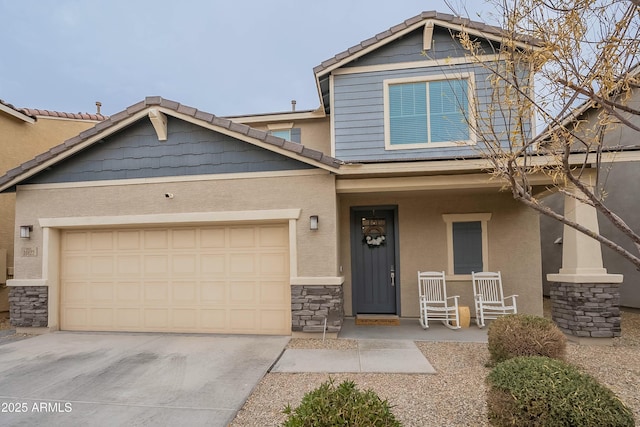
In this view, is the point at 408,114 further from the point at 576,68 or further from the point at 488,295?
the point at 576,68

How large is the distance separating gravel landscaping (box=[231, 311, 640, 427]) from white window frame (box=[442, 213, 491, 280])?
88.8 inches

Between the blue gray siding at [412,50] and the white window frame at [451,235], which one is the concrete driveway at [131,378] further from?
the blue gray siding at [412,50]

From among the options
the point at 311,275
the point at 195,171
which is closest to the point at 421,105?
the point at 311,275

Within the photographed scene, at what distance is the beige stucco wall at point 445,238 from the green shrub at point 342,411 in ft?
19.3

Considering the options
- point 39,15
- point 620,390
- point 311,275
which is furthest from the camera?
point 39,15

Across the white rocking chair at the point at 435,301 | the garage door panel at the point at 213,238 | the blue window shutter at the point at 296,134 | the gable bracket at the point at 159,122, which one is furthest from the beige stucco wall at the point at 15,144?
the white rocking chair at the point at 435,301

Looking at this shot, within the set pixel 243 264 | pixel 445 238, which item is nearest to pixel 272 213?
pixel 243 264

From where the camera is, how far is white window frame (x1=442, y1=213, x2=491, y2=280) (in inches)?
321

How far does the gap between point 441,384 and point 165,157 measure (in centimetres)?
614

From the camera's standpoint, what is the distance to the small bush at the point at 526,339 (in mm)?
4586

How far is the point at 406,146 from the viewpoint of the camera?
26.7 feet

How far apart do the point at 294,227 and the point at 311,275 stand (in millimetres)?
927

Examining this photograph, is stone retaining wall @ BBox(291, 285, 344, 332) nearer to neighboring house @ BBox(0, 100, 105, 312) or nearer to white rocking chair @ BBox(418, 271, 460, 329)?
white rocking chair @ BBox(418, 271, 460, 329)

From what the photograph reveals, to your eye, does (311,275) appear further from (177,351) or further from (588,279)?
(588,279)
